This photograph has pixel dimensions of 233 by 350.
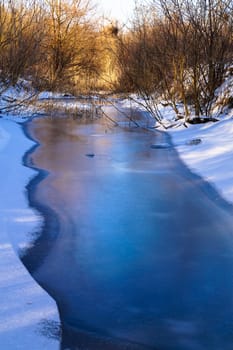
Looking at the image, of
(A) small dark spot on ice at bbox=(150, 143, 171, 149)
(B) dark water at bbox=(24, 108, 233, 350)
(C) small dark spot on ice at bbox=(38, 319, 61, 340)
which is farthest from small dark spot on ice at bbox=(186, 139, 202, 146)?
(C) small dark spot on ice at bbox=(38, 319, 61, 340)

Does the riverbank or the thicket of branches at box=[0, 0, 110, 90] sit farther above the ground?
the thicket of branches at box=[0, 0, 110, 90]

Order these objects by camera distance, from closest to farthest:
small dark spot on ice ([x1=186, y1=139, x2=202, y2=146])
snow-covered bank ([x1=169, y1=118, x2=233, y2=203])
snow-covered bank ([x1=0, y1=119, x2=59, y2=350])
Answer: snow-covered bank ([x1=0, y1=119, x2=59, y2=350])
snow-covered bank ([x1=169, y1=118, x2=233, y2=203])
small dark spot on ice ([x1=186, y1=139, x2=202, y2=146])

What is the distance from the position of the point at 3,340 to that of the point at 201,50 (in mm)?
10405

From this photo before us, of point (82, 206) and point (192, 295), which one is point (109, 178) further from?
point (192, 295)

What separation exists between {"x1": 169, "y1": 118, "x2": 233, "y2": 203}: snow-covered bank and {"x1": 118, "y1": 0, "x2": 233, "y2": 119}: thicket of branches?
1.64m

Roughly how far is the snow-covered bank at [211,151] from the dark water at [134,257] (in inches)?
8.3

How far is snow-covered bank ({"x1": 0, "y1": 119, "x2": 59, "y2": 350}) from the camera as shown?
2529mm

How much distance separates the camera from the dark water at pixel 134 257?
9.09 ft

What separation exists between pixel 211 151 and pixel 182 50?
4.87 metres

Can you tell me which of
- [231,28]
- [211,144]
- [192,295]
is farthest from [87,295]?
[231,28]

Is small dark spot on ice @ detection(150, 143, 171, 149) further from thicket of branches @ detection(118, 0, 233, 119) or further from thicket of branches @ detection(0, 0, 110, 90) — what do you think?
thicket of branches @ detection(0, 0, 110, 90)

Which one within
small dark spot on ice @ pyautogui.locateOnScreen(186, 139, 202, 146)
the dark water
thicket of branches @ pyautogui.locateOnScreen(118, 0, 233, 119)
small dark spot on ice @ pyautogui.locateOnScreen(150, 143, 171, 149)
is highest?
thicket of branches @ pyautogui.locateOnScreen(118, 0, 233, 119)

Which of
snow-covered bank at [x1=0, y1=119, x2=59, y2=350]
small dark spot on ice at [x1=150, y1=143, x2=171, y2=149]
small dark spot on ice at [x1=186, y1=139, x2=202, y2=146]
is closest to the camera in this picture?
snow-covered bank at [x1=0, y1=119, x2=59, y2=350]

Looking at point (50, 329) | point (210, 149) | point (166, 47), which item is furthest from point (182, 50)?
point (50, 329)
